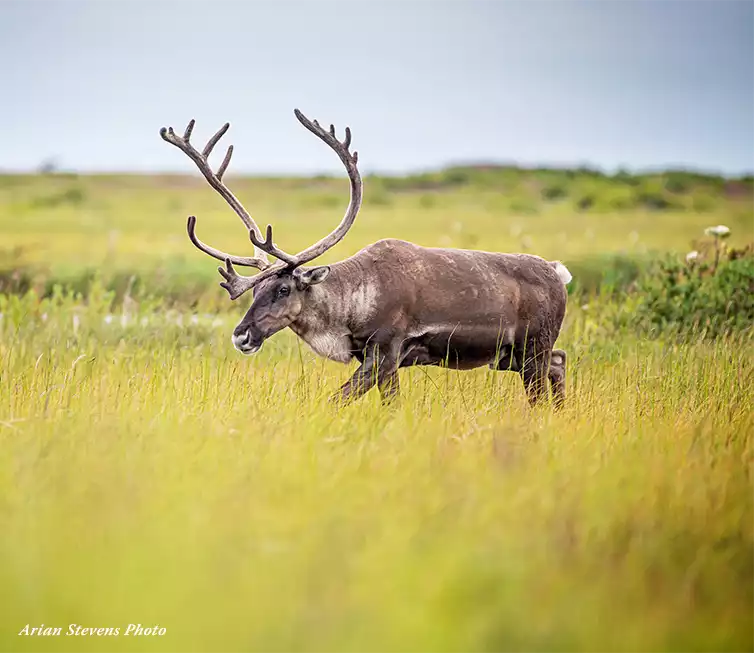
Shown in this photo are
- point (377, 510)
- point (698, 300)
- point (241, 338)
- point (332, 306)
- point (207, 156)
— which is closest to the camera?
point (377, 510)

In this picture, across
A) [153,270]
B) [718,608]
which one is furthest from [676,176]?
[718,608]

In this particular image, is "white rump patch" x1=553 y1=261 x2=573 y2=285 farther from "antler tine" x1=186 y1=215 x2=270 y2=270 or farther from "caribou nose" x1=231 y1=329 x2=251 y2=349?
"caribou nose" x1=231 y1=329 x2=251 y2=349

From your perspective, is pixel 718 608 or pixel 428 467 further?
pixel 428 467

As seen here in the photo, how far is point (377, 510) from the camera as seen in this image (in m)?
4.42

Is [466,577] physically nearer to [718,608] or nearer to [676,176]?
[718,608]

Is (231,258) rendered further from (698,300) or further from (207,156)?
(698,300)

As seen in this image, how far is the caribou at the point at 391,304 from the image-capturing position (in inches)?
286

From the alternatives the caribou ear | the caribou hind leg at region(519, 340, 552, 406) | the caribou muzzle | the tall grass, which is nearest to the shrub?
the caribou hind leg at region(519, 340, 552, 406)

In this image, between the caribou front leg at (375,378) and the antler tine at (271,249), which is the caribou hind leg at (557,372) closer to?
the caribou front leg at (375,378)

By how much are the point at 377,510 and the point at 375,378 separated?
9.40ft

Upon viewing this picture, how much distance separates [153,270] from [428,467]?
12258 millimetres

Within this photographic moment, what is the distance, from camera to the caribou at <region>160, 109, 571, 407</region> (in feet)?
23.9

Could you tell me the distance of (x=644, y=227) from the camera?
2814 cm

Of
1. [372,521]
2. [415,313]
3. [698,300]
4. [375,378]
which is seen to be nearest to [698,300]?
[698,300]
